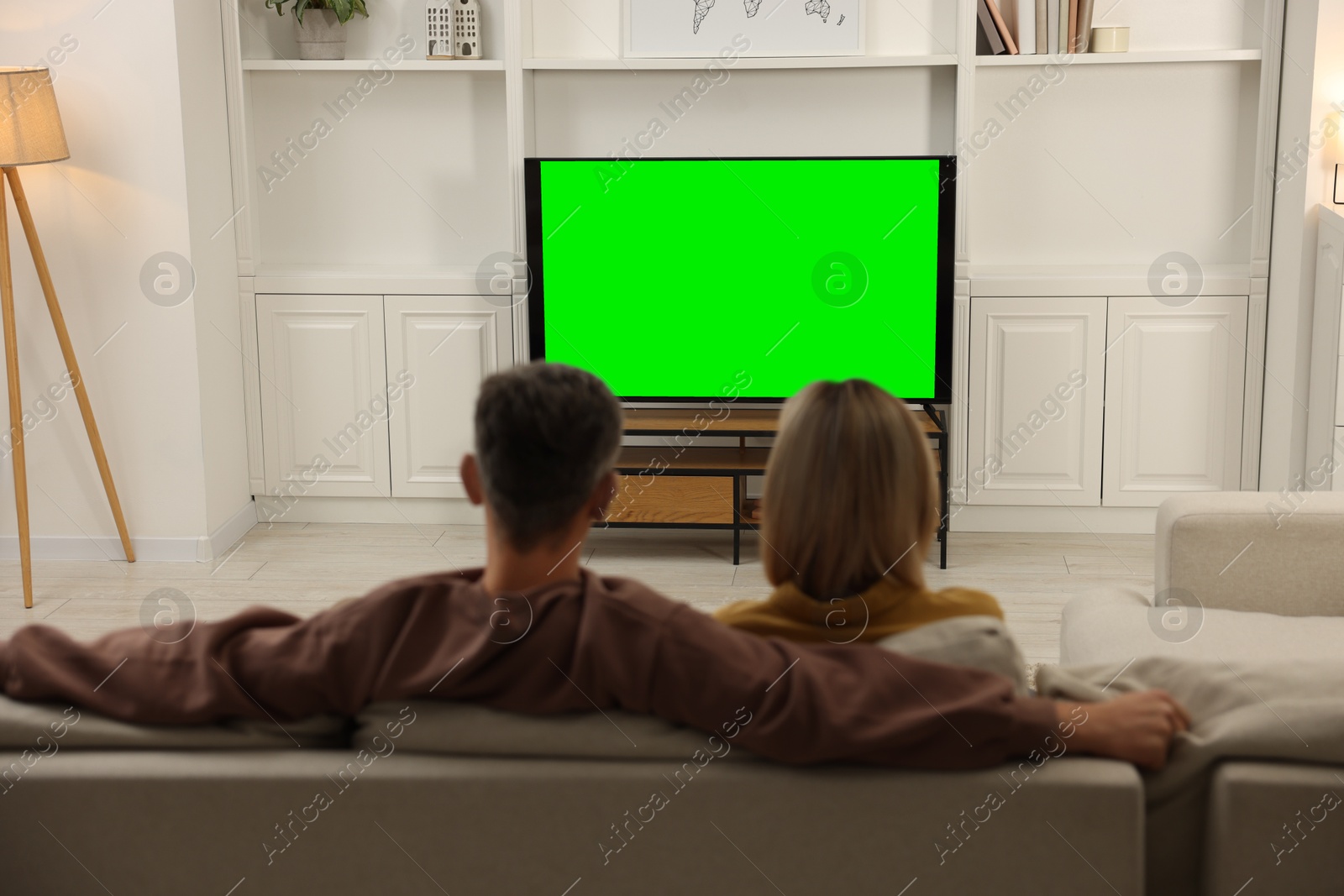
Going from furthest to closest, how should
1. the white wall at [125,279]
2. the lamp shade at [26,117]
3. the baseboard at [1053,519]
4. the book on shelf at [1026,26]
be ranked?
the baseboard at [1053,519], the book on shelf at [1026,26], the white wall at [125,279], the lamp shade at [26,117]

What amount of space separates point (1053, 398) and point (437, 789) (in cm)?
332

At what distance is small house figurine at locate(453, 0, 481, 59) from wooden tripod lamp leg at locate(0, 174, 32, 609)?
1384mm

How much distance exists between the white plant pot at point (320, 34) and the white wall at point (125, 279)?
0.92 ft

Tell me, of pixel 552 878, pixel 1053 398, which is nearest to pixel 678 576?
pixel 1053 398

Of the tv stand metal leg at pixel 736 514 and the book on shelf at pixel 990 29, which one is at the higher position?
the book on shelf at pixel 990 29

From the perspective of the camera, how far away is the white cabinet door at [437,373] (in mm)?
4238

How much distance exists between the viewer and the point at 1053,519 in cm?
425

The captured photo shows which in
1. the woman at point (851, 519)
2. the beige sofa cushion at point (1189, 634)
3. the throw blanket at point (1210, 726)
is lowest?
the beige sofa cushion at point (1189, 634)

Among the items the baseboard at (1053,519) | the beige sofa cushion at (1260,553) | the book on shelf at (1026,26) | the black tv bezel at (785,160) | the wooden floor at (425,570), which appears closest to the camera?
the beige sofa cushion at (1260,553)

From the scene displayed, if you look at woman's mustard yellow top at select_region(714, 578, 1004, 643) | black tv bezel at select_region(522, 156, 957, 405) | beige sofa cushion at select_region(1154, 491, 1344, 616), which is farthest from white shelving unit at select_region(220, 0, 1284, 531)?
woman's mustard yellow top at select_region(714, 578, 1004, 643)

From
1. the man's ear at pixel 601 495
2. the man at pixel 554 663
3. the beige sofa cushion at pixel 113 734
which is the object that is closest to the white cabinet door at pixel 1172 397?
the man at pixel 554 663

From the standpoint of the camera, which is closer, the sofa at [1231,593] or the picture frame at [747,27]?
the sofa at [1231,593]

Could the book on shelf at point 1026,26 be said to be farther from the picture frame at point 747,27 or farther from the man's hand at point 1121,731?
the man's hand at point 1121,731

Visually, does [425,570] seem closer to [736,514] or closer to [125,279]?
[736,514]
